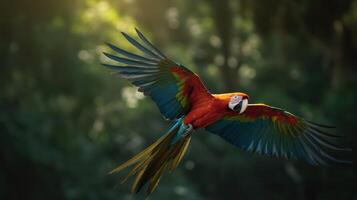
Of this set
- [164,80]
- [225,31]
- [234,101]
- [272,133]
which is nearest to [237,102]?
[234,101]

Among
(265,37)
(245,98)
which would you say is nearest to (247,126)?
(245,98)

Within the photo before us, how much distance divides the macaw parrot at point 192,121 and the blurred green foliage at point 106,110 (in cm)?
791

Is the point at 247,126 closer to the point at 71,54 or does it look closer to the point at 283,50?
the point at 71,54

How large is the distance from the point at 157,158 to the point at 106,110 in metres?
9.42

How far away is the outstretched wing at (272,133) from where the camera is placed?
8.10 meters

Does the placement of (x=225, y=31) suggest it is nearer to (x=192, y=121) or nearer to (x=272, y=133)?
(x=272, y=133)

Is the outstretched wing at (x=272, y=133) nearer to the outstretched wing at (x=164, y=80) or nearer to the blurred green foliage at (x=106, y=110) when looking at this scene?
the outstretched wing at (x=164, y=80)

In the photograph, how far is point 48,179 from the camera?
16.6 meters

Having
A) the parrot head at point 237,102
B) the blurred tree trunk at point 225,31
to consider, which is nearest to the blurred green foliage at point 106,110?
the blurred tree trunk at point 225,31

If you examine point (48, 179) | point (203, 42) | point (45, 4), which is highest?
point (203, 42)

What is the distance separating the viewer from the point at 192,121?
7316 millimetres

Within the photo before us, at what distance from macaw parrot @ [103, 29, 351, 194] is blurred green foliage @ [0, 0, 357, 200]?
7910 mm

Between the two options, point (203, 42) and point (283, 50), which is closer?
point (283, 50)

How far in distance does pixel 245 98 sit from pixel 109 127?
9985 mm
